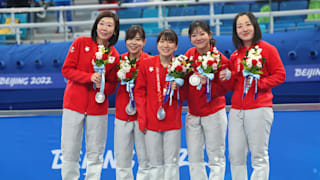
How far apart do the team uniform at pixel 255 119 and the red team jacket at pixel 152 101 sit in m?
0.55

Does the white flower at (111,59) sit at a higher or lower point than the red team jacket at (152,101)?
higher

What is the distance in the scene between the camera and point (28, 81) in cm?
582

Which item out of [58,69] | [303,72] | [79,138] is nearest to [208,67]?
[79,138]

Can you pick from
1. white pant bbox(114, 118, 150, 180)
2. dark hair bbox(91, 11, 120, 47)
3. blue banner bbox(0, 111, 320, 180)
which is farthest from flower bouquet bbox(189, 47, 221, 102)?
blue banner bbox(0, 111, 320, 180)

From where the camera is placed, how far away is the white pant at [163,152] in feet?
11.9

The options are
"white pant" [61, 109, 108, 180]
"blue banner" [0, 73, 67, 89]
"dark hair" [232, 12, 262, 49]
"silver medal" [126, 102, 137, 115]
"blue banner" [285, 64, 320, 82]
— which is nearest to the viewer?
"dark hair" [232, 12, 262, 49]

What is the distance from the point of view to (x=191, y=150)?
3674 mm

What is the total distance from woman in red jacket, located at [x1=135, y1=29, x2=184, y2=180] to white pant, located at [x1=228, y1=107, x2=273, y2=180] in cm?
54

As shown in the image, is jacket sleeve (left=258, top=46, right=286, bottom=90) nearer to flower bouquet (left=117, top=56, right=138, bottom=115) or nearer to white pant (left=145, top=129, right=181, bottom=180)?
white pant (left=145, top=129, right=181, bottom=180)

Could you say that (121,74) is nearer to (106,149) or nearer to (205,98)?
(205,98)

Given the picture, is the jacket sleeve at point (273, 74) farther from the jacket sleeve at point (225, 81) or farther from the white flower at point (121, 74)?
the white flower at point (121, 74)

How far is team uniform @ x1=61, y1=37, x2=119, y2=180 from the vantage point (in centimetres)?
384

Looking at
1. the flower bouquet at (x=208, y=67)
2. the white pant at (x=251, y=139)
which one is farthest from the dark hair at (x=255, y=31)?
the white pant at (x=251, y=139)

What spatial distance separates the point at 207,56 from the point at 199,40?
243 mm
